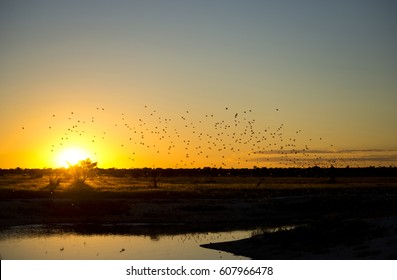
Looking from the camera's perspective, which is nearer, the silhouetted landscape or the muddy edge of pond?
the silhouetted landscape

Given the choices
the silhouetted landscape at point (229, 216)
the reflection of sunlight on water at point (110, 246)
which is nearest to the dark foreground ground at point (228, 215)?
the silhouetted landscape at point (229, 216)

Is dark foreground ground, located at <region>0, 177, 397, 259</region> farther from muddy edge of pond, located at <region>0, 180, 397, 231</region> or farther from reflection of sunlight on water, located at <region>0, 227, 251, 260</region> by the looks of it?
reflection of sunlight on water, located at <region>0, 227, 251, 260</region>

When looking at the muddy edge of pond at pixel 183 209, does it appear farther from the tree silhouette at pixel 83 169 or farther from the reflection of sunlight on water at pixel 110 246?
the tree silhouette at pixel 83 169

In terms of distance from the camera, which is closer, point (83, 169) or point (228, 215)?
point (228, 215)

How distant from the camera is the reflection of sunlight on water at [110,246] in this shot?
30969 mm

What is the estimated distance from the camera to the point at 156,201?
57000 millimetres

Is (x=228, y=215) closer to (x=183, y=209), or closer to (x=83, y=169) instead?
(x=183, y=209)

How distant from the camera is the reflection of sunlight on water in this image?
31.0 metres

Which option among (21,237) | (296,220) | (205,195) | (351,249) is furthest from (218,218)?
(351,249)

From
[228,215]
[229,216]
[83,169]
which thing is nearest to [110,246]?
[229,216]

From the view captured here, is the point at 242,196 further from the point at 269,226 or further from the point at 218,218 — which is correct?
the point at 269,226

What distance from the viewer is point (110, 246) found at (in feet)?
114

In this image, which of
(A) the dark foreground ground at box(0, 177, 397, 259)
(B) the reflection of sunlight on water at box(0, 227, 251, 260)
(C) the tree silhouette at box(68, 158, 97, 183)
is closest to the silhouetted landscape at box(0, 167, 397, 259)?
(A) the dark foreground ground at box(0, 177, 397, 259)
